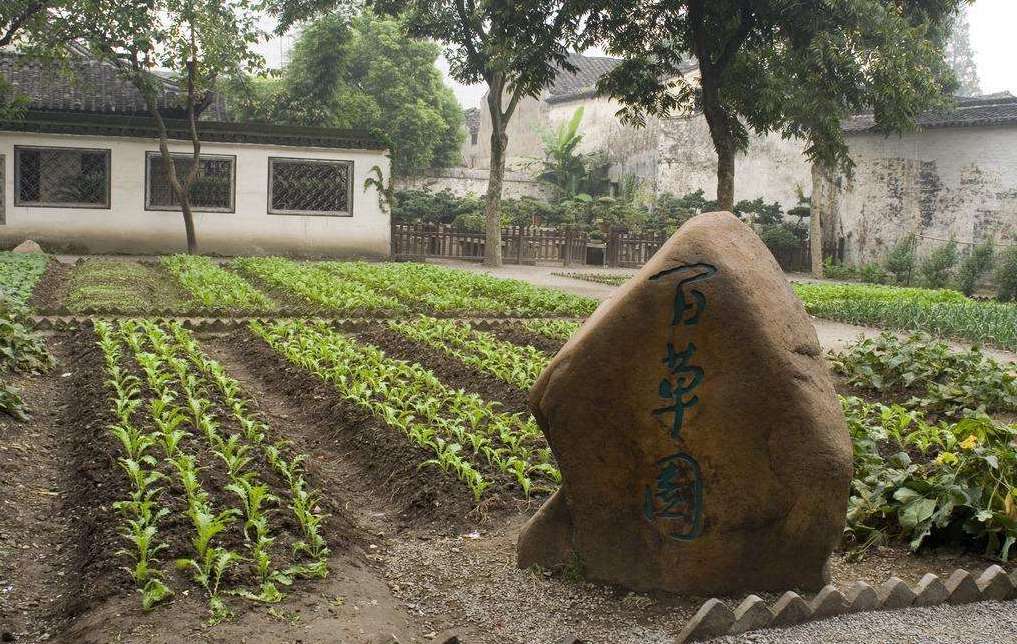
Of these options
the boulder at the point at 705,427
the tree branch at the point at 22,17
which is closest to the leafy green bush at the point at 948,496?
the boulder at the point at 705,427

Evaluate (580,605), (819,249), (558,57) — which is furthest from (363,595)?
(819,249)

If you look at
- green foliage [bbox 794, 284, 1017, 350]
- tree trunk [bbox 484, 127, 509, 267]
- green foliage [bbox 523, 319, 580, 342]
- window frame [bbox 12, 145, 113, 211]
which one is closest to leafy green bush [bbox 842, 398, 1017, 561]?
green foliage [bbox 523, 319, 580, 342]

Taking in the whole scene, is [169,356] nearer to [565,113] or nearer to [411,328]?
[411,328]

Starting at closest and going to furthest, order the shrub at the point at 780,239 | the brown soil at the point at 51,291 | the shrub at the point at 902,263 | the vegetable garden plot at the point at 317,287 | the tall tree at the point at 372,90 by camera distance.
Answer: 1. the brown soil at the point at 51,291
2. the vegetable garden plot at the point at 317,287
3. the shrub at the point at 902,263
4. the shrub at the point at 780,239
5. the tall tree at the point at 372,90

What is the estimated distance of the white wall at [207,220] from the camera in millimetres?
23156

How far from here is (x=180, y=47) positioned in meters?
22.2

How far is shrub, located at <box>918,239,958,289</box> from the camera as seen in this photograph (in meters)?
24.3

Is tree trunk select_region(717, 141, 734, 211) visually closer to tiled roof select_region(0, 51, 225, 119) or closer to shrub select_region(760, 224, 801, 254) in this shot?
shrub select_region(760, 224, 801, 254)

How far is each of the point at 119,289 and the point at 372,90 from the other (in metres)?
24.8

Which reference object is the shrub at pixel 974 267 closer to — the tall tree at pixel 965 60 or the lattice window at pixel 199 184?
the lattice window at pixel 199 184

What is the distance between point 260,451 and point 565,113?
34473 mm

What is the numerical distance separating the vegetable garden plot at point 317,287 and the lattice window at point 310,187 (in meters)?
4.47

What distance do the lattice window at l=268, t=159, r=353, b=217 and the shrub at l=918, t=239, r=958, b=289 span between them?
14.0 metres

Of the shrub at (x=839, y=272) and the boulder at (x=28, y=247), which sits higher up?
the boulder at (x=28, y=247)
